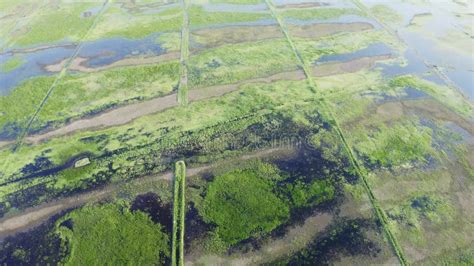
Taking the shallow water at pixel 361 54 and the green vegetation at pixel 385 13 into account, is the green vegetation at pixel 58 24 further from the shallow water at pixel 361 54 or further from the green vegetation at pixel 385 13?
the green vegetation at pixel 385 13

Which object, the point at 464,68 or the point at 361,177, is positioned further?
the point at 464,68

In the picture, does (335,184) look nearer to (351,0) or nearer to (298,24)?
(298,24)

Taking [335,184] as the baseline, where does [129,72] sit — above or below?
above

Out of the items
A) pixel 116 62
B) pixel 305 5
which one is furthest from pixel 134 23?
pixel 305 5

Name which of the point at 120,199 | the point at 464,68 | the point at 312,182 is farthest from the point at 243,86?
the point at 464,68

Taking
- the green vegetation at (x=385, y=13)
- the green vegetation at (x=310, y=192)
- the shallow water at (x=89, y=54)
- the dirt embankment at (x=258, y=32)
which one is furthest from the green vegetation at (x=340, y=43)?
the green vegetation at (x=310, y=192)

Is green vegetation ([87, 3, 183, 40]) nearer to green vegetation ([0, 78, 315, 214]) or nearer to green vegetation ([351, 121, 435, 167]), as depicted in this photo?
green vegetation ([0, 78, 315, 214])

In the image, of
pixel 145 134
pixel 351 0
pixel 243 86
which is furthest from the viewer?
pixel 351 0
